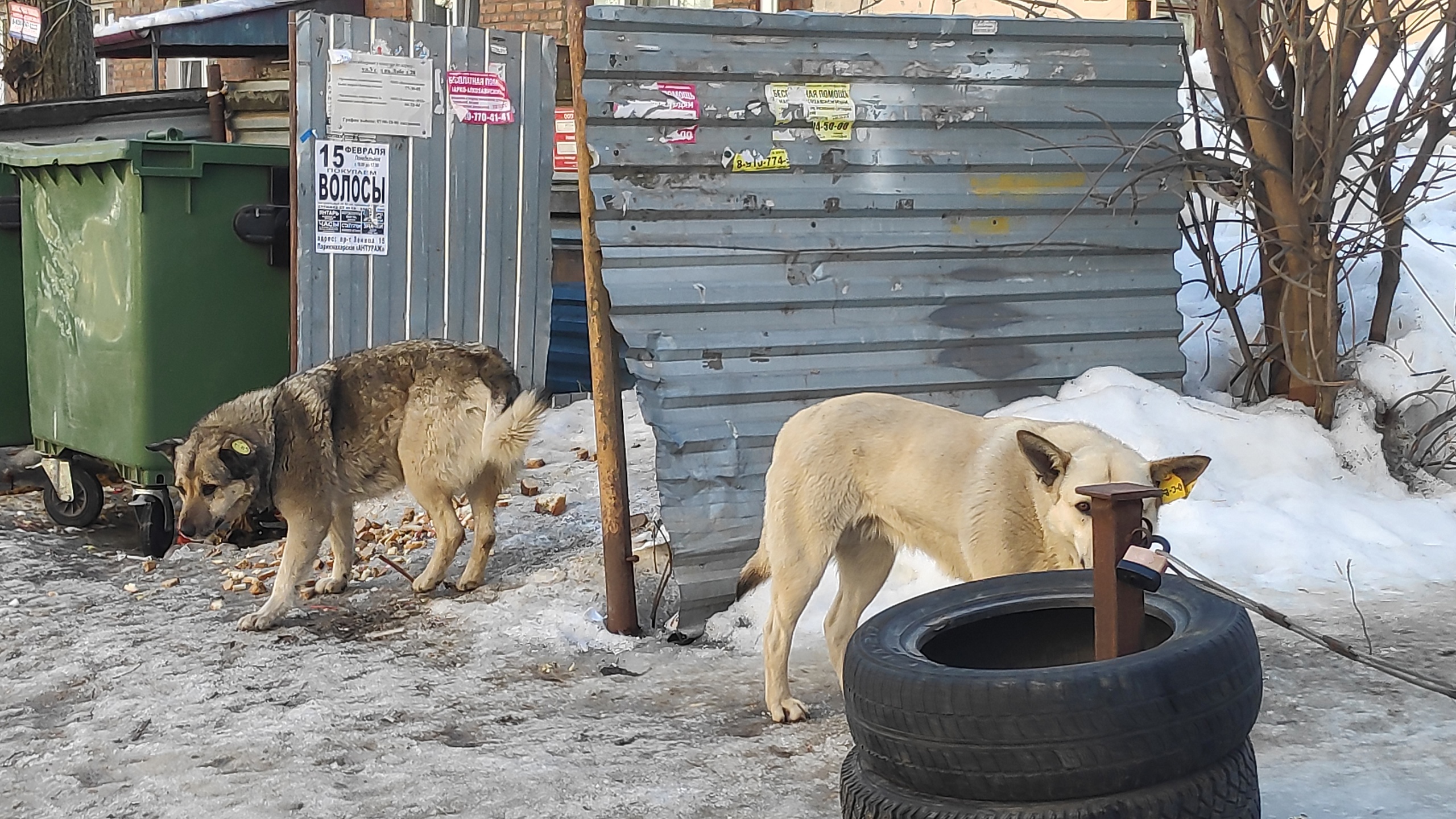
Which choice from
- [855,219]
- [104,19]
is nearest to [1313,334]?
[855,219]

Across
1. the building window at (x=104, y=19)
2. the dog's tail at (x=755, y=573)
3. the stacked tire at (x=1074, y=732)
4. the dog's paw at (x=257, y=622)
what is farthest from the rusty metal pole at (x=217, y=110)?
the building window at (x=104, y=19)

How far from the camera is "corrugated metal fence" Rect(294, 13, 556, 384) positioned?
24.4 feet

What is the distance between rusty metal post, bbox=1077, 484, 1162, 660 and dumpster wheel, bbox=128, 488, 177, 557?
5728 millimetres

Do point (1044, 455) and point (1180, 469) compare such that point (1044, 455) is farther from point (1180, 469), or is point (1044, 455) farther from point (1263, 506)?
point (1263, 506)

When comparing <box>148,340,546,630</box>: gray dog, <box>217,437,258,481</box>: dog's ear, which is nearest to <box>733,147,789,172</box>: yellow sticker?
<box>148,340,546,630</box>: gray dog

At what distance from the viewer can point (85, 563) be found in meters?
6.99

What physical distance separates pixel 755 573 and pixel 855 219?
2114 mm

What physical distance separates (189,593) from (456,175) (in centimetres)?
306

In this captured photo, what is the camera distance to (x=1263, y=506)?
5773 millimetres

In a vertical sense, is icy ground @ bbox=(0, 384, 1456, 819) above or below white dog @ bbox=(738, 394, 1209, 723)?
below

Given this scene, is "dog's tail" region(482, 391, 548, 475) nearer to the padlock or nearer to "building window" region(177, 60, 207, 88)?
the padlock

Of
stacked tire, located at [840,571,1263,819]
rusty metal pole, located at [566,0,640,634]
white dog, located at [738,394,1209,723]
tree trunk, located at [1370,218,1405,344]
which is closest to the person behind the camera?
stacked tire, located at [840,571,1263,819]

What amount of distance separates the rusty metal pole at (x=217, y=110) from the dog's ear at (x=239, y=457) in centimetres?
584

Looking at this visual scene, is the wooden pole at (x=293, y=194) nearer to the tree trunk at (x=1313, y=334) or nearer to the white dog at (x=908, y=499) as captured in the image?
the white dog at (x=908, y=499)
